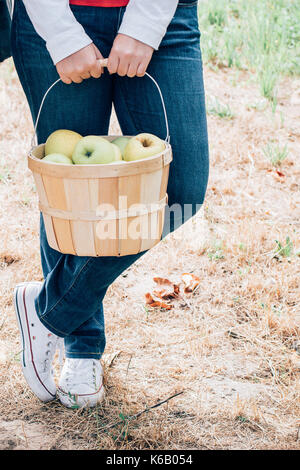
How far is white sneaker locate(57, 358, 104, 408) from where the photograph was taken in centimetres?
168

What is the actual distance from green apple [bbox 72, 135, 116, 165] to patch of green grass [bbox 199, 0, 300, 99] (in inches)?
110

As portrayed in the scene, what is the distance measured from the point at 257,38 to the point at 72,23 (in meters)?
3.52

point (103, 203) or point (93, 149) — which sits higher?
point (93, 149)

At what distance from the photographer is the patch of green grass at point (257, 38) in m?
4.21

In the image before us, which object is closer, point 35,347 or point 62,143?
point 62,143

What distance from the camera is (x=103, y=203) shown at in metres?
1.24

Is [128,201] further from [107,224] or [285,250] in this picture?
[285,250]

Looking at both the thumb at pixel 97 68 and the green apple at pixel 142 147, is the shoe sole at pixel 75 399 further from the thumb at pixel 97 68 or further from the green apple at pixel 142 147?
the thumb at pixel 97 68

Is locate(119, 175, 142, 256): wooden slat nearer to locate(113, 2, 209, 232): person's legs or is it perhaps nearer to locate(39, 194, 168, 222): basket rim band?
locate(39, 194, 168, 222): basket rim band

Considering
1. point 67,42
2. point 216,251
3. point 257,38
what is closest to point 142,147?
point 67,42

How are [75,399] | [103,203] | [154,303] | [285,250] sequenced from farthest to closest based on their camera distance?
1. [285,250]
2. [154,303]
3. [75,399]
4. [103,203]

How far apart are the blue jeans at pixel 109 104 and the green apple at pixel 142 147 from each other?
16 centimetres

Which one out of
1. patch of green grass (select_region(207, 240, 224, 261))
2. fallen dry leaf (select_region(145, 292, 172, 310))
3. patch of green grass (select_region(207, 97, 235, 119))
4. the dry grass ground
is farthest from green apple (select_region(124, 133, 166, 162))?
patch of green grass (select_region(207, 97, 235, 119))

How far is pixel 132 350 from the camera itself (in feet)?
6.44
